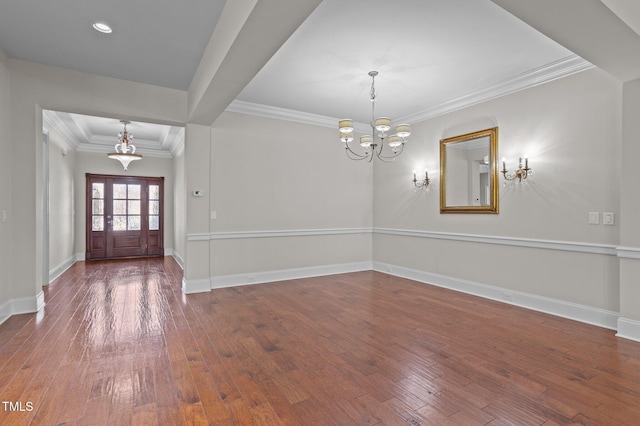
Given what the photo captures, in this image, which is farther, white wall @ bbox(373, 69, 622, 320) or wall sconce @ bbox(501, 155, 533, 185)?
wall sconce @ bbox(501, 155, 533, 185)

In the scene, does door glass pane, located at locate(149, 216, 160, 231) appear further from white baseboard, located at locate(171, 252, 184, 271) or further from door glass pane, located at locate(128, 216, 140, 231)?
A: white baseboard, located at locate(171, 252, 184, 271)

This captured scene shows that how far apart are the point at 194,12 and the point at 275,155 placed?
9.51 ft

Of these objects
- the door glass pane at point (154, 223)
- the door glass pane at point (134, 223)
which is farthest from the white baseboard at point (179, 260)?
the door glass pane at point (134, 223)

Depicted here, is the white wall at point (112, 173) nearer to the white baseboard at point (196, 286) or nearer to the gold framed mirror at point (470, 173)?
the white baseboard at point (196, 286)

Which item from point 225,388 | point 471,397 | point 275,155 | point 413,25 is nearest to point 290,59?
point 413,25

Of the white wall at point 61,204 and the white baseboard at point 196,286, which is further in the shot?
the white wall at point 61,204

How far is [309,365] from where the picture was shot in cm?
253

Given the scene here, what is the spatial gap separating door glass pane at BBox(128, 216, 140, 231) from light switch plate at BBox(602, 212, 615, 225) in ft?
30.7

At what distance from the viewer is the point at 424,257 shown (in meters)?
5.47

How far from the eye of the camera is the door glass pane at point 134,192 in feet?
27.1

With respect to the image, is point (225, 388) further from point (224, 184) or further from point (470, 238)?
point (470, 238)

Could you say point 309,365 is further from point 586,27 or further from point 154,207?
point 154,207

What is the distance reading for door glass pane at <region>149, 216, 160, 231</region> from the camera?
333 inches

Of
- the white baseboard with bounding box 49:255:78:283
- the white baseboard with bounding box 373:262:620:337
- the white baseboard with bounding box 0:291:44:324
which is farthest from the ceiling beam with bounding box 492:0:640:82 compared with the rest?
the white baseboard with bounding box 49:255:78:283
